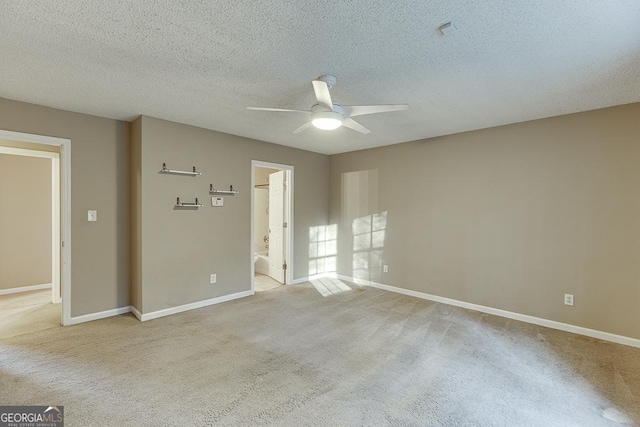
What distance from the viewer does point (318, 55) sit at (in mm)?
2146

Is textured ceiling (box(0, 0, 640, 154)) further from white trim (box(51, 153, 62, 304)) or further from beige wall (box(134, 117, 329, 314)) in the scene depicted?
white trim (box(51, 153, 62, 304))

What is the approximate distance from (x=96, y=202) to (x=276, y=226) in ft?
9.04

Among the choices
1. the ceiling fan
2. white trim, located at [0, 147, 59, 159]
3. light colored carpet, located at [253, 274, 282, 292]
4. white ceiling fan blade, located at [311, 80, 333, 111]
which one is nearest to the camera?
white ceiling fan blade, located at [311, 80, 333, 111]

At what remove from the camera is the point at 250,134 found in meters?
4.35

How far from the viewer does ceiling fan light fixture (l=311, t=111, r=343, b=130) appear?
2550 mm

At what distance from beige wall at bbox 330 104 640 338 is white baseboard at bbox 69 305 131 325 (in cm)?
365

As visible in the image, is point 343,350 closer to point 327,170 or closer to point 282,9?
point 282,9

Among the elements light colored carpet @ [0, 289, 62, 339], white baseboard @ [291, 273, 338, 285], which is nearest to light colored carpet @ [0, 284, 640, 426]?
light colored carpet @ [0, 289, 62, 339]

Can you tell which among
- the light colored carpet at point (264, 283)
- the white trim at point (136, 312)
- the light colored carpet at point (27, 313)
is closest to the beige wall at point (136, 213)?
the white trim at point (136, 312)

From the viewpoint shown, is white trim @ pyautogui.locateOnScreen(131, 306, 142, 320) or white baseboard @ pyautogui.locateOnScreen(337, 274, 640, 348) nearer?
white baseboard @ pyautogui.locateOnScreen(337, 274, 640, 348)

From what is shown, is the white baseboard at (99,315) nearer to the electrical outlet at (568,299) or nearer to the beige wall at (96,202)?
the beige wall at (96,202)

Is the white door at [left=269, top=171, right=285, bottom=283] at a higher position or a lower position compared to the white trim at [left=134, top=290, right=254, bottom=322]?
higher

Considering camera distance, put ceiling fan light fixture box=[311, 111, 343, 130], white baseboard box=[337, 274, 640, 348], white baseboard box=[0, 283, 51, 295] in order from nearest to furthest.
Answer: ceiling fan light fixture box=[311, 111, 343, 130] < white baseboard box=[337, 274, 640, 348] < white baseboard box=[0, 283, 51, 295]

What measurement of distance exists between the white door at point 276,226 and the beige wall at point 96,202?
2.36 m
